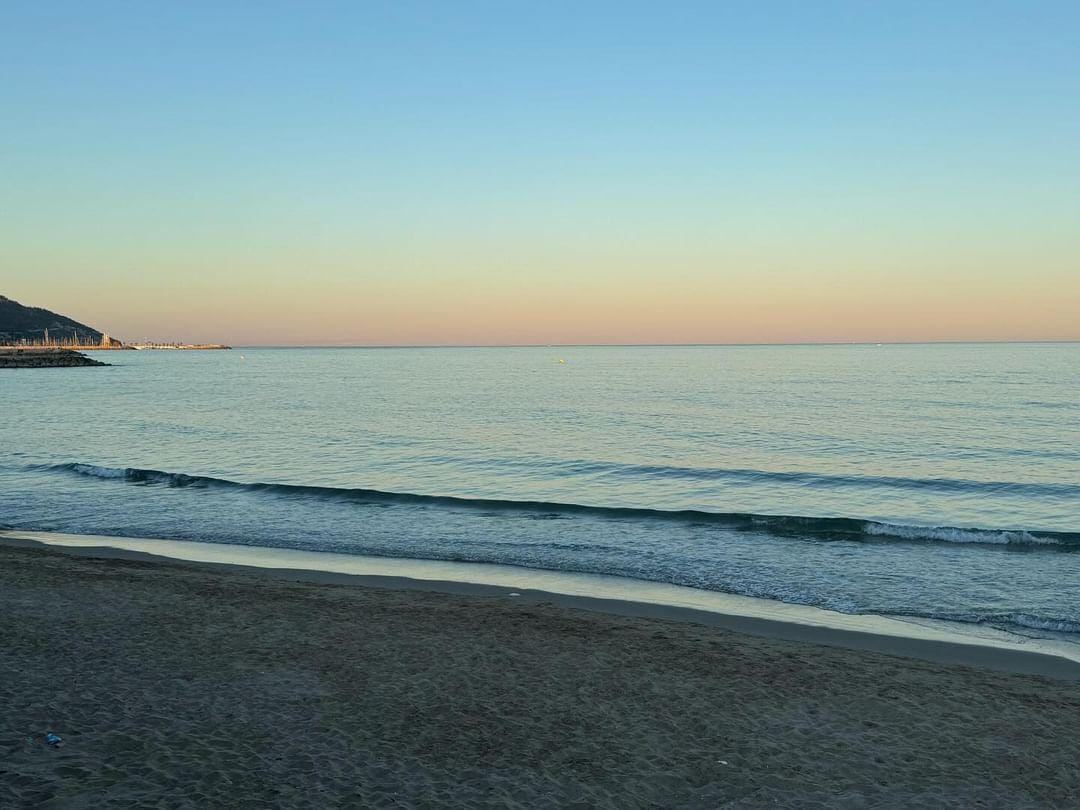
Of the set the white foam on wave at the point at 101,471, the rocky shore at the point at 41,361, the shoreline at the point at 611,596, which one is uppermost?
the rocky shore at the point at 41,361

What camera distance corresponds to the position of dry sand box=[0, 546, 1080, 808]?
6766mm

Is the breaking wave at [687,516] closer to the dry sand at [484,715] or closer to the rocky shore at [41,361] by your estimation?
the dry sand at [484,715]

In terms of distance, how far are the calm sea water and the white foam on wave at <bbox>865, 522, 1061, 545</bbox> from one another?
4cm

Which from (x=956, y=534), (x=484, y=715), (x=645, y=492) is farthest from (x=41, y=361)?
(x=484, y=715)

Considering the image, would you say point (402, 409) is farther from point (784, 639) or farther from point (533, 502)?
point (784, 639)

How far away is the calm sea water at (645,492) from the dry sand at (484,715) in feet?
13.9

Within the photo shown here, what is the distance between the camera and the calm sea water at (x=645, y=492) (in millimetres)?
16172

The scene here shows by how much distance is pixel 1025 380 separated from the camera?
8144 centimetres

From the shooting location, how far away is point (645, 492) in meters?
25.3

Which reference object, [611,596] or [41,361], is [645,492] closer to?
[611,596]

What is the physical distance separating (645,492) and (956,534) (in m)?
8.98

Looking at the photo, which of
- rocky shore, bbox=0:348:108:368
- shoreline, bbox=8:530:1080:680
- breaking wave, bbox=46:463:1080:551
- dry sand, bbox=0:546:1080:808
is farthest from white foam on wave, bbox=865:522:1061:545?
rocky shore, bbox=0:348:108:368

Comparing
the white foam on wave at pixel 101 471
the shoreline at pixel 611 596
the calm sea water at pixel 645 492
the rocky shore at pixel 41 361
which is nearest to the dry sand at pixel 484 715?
the shoreline at pixel 611 596

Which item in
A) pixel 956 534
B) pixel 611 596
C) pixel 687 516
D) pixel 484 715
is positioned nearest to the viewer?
pixel 484 715
